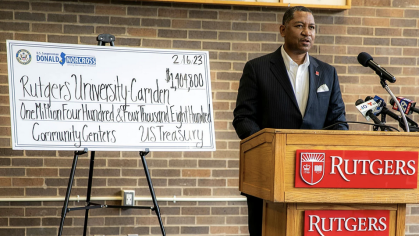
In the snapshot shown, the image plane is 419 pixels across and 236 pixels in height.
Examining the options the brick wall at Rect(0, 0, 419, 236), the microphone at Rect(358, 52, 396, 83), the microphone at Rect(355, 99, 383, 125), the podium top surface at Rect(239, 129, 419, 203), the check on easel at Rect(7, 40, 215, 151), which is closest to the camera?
the podium top surface at Rect(239, 129, 419, 203)

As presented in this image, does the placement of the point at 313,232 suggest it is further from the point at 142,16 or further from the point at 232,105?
the point at 142,16

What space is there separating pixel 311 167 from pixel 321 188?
0.28 feet

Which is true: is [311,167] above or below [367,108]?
below

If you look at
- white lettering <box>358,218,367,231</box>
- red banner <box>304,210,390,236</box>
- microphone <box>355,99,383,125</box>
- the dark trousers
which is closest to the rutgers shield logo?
red banner <box>304,210,390,236</box>

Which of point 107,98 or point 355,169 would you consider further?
point 107,98

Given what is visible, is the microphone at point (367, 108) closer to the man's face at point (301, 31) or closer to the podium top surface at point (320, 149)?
the man's face at point (301, 31)

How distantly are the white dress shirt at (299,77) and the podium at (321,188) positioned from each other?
0.67m

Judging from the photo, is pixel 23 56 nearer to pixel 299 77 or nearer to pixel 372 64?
pixel 299 77

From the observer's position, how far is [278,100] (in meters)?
2.45

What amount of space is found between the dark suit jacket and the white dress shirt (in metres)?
0.04

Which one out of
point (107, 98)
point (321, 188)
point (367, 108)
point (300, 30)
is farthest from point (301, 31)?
point (107, 98)

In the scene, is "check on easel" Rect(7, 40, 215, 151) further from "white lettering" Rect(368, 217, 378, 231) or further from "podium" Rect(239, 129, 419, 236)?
"white lettering" Rect(368, 217, 378, 231)

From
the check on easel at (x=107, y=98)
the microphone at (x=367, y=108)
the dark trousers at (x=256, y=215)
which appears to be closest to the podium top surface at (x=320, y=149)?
the dark trousers at (x=256, y=215)

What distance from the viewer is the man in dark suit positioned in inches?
95.5
